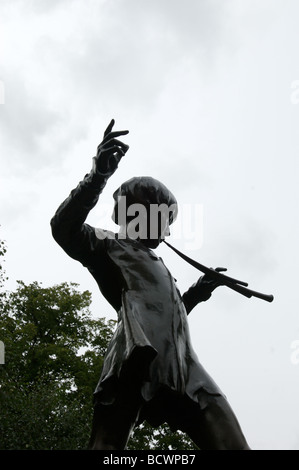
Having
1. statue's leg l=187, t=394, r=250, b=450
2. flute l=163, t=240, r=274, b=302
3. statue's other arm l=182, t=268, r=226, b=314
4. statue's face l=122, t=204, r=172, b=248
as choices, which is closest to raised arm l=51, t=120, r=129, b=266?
statue's face l=122, t=204, r=172, b=248

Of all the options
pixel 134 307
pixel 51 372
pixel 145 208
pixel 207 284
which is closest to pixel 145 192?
pixel 145 208

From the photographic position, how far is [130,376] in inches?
123

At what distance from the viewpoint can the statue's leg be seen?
9.88ft

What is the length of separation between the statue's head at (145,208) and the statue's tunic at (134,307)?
18cm

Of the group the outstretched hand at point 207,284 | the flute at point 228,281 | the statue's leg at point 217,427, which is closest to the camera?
the statue's leg at point 217,427

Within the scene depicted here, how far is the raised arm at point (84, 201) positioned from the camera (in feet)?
11.3

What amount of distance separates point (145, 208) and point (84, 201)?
2.09 feet

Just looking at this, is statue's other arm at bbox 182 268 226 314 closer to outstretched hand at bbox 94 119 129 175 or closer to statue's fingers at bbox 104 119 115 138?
outstretched hand at bbox 94 119 129 175

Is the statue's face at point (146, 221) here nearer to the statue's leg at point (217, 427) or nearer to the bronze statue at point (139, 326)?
the bronze statue at point (139, 326)

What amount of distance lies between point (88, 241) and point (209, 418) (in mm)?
1346

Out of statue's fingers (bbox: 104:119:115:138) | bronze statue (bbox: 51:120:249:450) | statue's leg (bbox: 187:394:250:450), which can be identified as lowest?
statue's leg (bbox: 187:394:250:450)

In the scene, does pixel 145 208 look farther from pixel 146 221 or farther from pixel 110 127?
pixel 110 127

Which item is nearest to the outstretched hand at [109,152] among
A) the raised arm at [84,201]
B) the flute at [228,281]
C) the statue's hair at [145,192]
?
the raised arm at [84,201]

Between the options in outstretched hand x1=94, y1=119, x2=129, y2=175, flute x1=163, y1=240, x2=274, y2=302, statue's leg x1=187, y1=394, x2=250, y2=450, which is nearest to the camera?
statue's leg x1=187, y1=394, x2=250, y2=450
